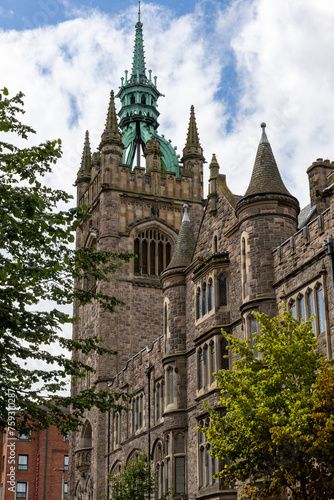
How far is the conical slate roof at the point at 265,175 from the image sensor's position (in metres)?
30.6

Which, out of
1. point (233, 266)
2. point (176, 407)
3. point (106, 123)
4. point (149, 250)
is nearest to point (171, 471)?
point (176, 407)

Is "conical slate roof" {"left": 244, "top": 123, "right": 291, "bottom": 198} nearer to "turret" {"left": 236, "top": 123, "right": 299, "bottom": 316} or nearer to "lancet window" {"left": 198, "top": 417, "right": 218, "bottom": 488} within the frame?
"turret" {"left": 236, "top": 123, "right": 299, "bottom": 316}

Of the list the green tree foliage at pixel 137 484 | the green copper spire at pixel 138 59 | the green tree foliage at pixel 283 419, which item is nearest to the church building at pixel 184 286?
the green tree foliage at pixel 137 484

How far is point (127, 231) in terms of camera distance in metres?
60.6

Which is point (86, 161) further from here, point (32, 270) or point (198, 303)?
point (32, 270)

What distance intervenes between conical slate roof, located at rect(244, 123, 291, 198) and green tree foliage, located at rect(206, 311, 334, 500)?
8.96 meters

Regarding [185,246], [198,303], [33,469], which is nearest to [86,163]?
[33,469]

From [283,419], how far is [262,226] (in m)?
11.4

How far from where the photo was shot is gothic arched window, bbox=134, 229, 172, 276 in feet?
199

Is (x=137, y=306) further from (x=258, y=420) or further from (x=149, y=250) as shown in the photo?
(x=258, y=420)

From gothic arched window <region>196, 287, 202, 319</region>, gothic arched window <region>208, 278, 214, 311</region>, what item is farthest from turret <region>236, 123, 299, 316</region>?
gothic arched window <region>196, 287, 202, 319</region>

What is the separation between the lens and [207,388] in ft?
108

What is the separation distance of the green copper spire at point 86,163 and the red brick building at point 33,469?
2910 cm

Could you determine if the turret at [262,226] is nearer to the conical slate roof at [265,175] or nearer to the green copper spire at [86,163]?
the conical slate roof at [265,175]
